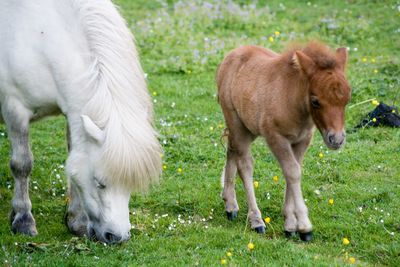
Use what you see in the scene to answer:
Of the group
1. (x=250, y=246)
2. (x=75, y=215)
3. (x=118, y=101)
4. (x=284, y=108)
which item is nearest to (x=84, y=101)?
(x=118, y=101)

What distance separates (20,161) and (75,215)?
668 millimetres

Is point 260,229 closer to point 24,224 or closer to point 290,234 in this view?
point 290,234

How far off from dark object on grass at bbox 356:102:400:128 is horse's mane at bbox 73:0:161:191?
3734 millimetres

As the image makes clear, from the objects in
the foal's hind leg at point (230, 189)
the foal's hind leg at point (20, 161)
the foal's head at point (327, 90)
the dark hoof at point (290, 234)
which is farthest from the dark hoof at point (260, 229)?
the foal's hind leg at point (20, 161)

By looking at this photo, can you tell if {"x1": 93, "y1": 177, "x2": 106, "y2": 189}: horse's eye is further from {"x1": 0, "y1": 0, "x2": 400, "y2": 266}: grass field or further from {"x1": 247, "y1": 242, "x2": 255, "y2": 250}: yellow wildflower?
{"x1": 247, "y1": 242, "x2": 255, "y2": 250}: yellow wildflower

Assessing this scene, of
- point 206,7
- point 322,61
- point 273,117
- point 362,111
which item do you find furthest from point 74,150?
point 206,7

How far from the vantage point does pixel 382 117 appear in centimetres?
881

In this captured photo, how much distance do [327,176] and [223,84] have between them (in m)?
1.55

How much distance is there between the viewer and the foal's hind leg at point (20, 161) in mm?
6270

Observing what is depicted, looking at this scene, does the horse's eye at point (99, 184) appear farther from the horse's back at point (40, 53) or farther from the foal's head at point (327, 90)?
the foal's head at point (327, 90)

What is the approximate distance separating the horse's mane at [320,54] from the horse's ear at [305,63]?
0.04m

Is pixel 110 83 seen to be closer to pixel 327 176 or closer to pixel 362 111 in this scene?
pixel 327 176

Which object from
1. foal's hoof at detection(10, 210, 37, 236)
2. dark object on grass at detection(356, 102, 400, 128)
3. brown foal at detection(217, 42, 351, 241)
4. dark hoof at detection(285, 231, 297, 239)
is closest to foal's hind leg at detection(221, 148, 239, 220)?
brown foal at detection(217, 42, 351, 241)

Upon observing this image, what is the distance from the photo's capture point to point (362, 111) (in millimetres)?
9297
